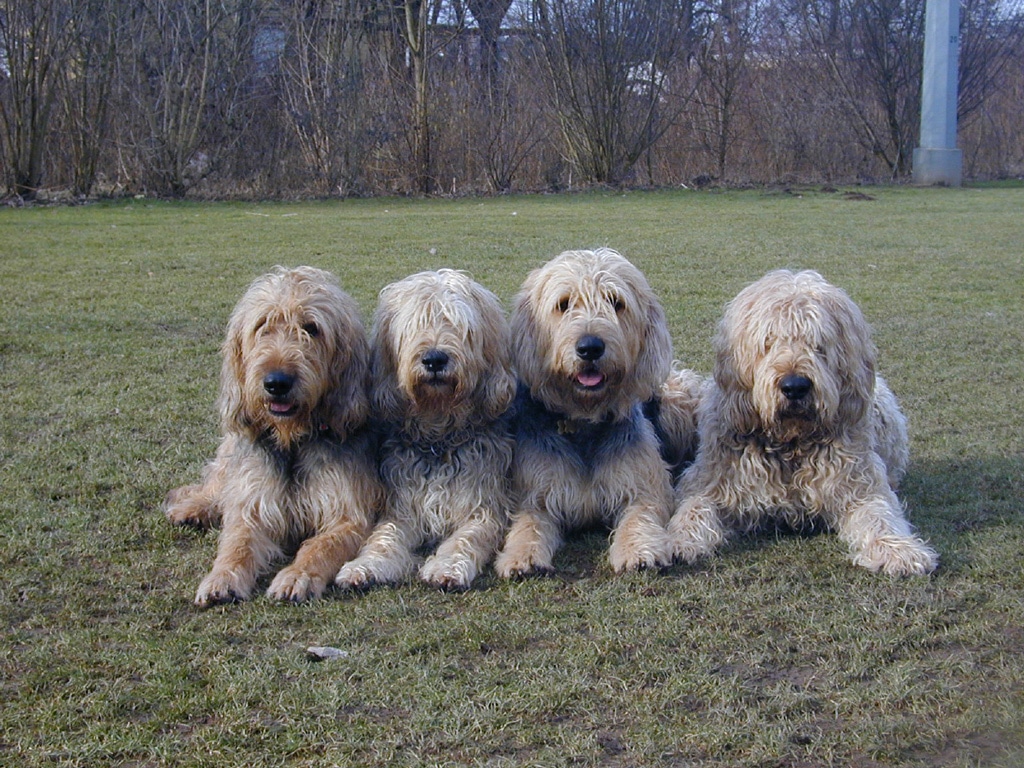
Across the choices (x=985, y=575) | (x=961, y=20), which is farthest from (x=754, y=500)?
(x=961, y=20)

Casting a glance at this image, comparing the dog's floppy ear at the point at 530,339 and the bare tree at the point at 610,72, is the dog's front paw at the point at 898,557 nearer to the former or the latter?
the dog's floppy ear at the point at 530,339

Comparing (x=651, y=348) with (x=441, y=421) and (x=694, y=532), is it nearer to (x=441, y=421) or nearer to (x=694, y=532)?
(x=694, y=532)

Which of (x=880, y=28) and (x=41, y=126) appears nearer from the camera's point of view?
(x=41, y=126)

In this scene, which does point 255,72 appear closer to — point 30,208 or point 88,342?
point 30,208

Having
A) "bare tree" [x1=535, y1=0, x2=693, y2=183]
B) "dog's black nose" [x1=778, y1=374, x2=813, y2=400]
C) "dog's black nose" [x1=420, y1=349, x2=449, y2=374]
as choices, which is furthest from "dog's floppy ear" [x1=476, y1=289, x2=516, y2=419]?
"bare tree" [x1=535, y1=0, x2=693, y2=183]

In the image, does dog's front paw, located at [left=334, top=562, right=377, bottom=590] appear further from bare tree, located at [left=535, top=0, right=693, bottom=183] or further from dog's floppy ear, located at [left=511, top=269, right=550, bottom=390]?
bare tree, located at [left=535, top=0, right=693, bottom=183]

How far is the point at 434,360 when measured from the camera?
476 centimetres

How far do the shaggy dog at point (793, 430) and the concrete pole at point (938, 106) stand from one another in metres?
26.8

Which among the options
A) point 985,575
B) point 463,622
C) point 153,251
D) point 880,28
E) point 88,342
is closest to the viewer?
point 463,622

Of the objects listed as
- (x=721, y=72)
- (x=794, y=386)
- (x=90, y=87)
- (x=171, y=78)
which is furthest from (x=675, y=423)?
(x=721, y=72)

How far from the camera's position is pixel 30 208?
2105 cm

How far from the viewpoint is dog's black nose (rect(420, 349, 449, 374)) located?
4.75m

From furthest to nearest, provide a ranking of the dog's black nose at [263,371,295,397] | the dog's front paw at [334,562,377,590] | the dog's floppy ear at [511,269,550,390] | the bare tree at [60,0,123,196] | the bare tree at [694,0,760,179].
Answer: the bare tree at [694,0,760,179] → the bare tree at [60,0,123,196] → the dog's floppy ear at [511,269,550,390] → the dog's black nose at [263,371,295,397] → the dog's front paw at [334,562,377,590]

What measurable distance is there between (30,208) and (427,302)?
18590 millimetres
